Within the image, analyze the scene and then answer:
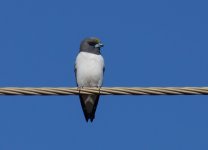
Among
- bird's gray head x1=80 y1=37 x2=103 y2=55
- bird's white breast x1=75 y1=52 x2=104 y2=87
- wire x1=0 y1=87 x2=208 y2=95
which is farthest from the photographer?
bird's gray head x1=80 y1=37 x2=103 y2=55

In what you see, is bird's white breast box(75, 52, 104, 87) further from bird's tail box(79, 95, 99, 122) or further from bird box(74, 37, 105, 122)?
bird's tail box(79, 95, 99, 122)

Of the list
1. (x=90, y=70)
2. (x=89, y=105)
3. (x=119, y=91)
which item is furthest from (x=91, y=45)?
(x=119, y=91)

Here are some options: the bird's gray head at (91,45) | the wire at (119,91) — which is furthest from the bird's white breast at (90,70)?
the wire at (119,91)

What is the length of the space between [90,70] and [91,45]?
2.27ft

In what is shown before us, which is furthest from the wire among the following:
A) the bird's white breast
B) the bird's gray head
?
the bird's gray head

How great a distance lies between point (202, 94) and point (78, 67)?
4.87 meters

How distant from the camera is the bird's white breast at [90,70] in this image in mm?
11352

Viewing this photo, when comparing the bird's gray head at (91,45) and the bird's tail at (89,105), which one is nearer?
the bird's tail at (89,105)

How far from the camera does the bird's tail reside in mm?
11398

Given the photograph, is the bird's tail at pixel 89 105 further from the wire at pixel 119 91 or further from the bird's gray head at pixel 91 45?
the wire at pixel 119 91

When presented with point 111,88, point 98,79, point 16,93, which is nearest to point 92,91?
point 111,88

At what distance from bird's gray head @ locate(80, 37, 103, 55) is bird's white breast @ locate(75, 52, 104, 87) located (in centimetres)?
Answer: 25

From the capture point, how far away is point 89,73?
Answer: 11.3 m

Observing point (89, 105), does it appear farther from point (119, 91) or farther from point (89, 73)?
point (119, 91)
